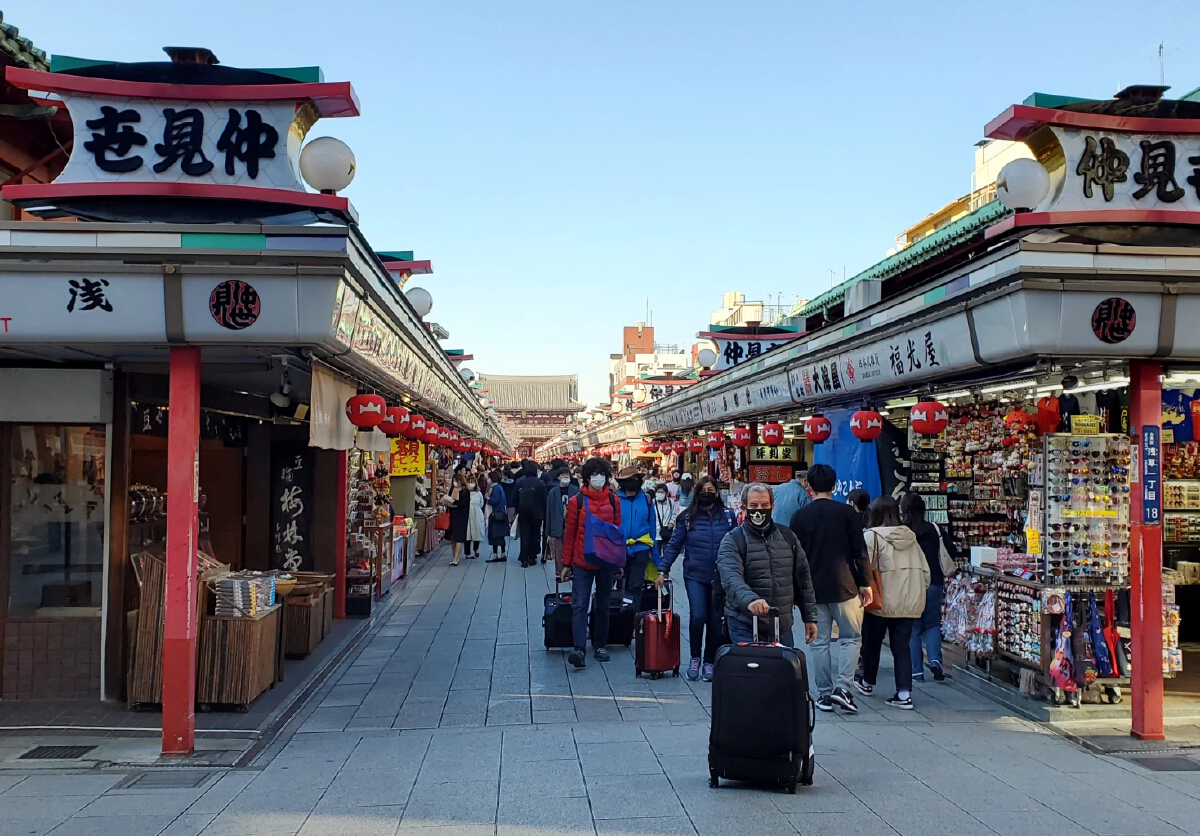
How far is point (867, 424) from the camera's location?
34.3 feet

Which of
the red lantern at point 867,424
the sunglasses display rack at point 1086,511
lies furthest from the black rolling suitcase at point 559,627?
the sunglasses display rack at point 1086,511

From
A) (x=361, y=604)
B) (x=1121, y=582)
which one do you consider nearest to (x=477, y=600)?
(x=361, y=604)

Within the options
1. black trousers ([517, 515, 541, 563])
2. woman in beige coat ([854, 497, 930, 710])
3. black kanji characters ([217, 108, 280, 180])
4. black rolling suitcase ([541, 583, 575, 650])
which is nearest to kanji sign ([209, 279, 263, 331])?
black kanji characters ([217, 108, 280, 180])

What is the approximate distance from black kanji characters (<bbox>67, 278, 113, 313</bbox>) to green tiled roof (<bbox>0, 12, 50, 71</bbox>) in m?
2.48

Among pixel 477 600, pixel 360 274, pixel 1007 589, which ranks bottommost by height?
pixel 477 600

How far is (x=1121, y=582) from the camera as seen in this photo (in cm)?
776

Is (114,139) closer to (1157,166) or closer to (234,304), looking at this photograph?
(234,304)

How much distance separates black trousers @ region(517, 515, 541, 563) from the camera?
18234 mm

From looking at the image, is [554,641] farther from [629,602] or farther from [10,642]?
[10,642]

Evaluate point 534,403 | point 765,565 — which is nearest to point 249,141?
point 765,565

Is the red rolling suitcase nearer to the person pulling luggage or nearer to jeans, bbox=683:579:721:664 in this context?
jeans, bbox=683:579:721:664

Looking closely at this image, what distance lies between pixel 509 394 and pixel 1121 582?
8446 centimetres

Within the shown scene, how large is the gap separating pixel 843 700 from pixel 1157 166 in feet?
15.8

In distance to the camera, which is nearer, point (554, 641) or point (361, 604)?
point (554, 641)
